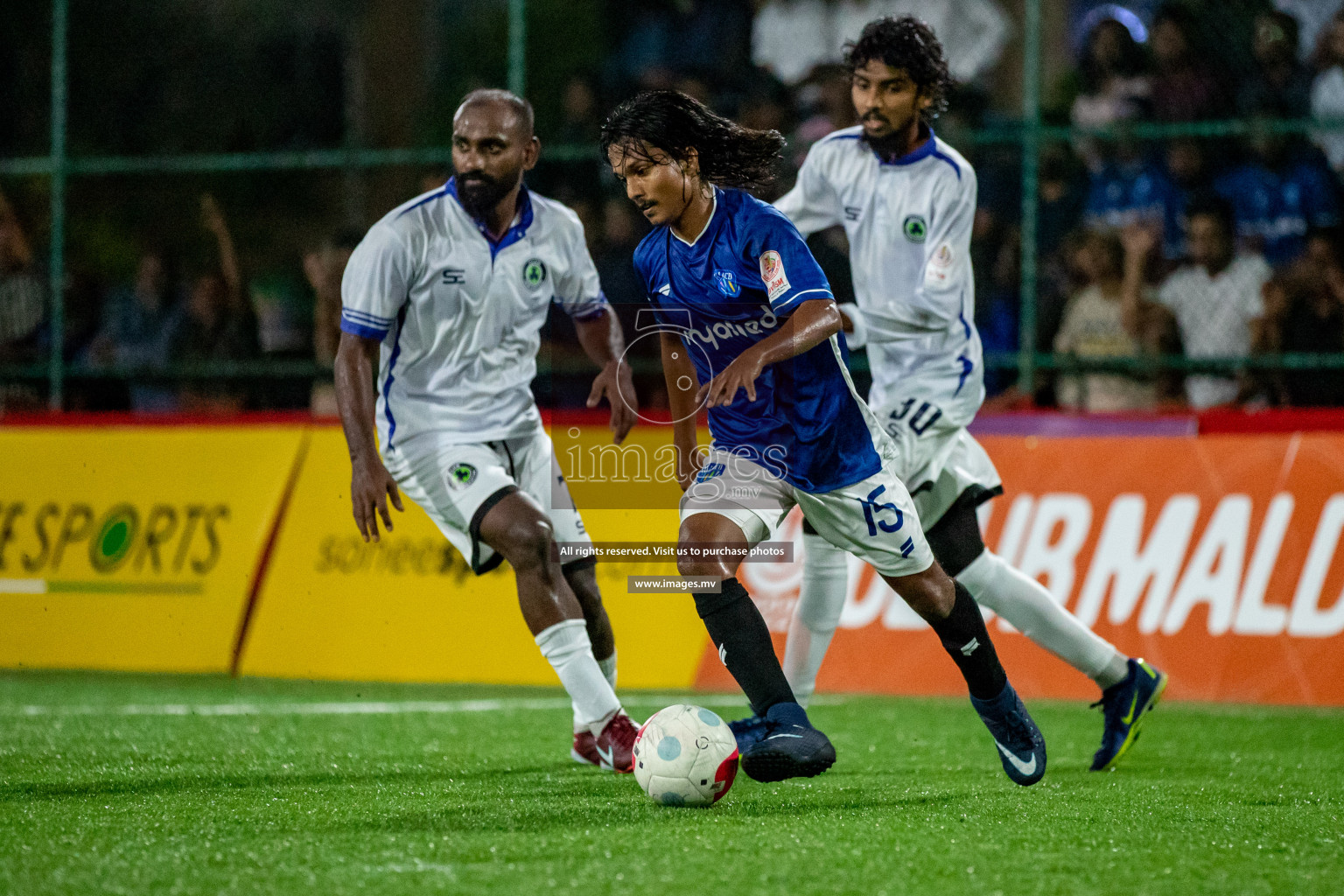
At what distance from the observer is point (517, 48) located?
378 inches

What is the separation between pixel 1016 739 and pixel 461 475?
6.33 ft

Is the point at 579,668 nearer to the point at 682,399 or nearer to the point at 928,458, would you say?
the point at 682,399

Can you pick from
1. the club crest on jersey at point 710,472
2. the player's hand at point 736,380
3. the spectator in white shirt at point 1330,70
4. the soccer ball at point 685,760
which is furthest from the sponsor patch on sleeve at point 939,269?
the spectator in white shirt at point 1330,70

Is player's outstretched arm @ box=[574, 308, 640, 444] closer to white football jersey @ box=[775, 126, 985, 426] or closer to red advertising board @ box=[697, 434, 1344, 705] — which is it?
white football jersey @ box=[775, 126, 985, 426]

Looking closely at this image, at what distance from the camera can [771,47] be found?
1045cm

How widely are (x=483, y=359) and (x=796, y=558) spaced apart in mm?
2813

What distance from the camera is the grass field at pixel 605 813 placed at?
352 cm

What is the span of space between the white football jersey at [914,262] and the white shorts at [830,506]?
1.01m

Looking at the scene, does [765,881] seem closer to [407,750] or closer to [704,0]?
[407,750]

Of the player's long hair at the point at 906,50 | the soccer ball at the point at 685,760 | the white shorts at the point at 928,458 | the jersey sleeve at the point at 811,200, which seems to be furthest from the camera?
the jersey sleeve at the point at 811,200

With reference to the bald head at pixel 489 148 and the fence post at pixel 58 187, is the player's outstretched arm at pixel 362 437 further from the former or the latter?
the fence post at pixel 58 187

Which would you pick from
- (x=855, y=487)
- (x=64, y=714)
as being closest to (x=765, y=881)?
(x=855, y=487)

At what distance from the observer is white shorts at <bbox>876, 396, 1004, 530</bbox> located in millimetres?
5535

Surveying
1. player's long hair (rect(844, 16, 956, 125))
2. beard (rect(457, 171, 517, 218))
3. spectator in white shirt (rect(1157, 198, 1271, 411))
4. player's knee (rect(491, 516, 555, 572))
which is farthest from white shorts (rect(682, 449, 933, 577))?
spectator in white shirt (rect(1157, 198, 1271, 411))
